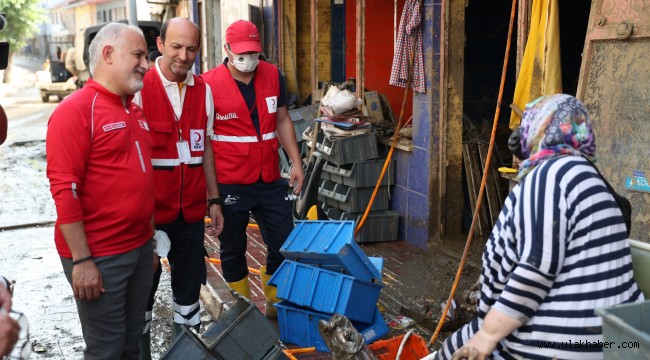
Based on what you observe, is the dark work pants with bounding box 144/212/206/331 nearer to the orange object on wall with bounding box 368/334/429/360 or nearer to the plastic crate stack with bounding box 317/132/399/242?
the orange object on wall with bounding box 368/334/429/360

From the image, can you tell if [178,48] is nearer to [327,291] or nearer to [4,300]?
[327,291]

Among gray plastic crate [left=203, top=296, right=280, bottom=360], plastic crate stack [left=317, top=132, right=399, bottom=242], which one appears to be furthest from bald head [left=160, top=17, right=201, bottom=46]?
plastic crate stack [left=317, top=132, right=399, bottom=242]

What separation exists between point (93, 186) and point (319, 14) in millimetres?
7255

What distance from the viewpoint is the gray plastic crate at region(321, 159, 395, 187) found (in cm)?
755

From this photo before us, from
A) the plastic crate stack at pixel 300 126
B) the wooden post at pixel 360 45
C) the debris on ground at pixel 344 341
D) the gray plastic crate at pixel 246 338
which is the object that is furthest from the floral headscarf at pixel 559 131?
the plastic crate stack at pixel 300 126

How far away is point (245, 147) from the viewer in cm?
520

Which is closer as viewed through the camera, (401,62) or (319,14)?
(401,62)

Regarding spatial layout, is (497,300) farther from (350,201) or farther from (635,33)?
(350,201)

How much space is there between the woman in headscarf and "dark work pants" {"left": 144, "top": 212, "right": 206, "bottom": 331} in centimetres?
227

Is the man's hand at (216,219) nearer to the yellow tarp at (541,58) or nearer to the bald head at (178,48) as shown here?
the bald head at (178,48)

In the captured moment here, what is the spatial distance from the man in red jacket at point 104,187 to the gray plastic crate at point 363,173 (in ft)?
13.3

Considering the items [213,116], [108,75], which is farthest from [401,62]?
[108,75]

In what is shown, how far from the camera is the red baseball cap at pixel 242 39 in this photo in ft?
16.8

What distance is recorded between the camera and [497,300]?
2.69 meters
